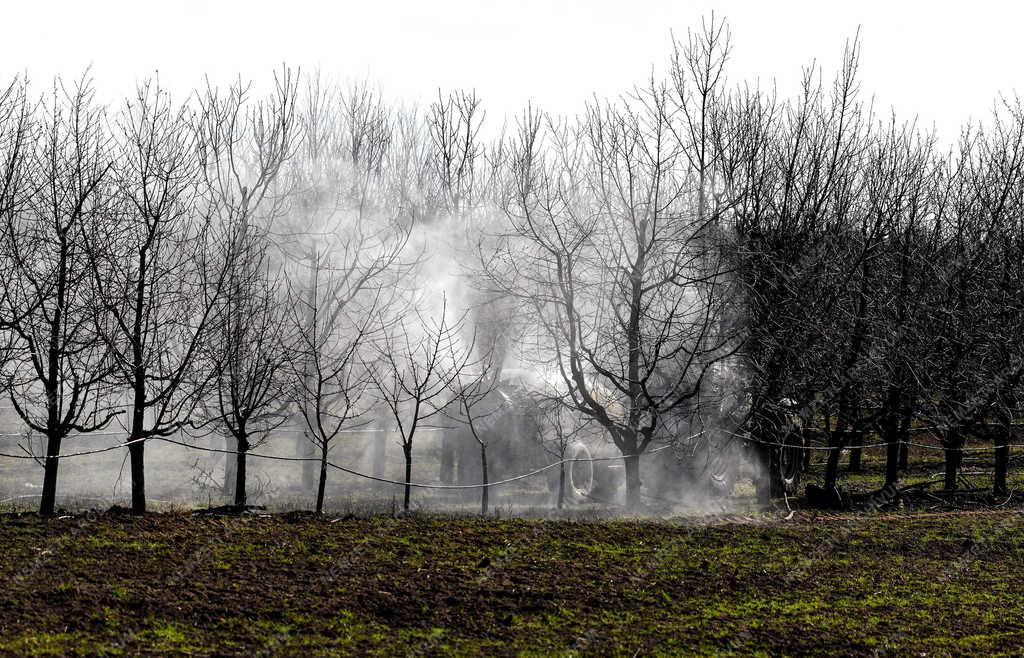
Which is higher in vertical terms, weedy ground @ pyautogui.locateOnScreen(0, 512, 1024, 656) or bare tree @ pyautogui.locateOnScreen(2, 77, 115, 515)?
bare tree @ pyautogui.locateOnScreen(2, 77, 115, 515)

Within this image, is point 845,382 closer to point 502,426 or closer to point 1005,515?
point 1005,515

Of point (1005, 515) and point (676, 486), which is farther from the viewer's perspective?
point (676, 486)

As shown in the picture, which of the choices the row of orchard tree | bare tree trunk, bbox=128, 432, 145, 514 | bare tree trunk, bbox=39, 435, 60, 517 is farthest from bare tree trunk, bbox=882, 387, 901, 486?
bare tree trunk, bbox=39, 435, 60, 517

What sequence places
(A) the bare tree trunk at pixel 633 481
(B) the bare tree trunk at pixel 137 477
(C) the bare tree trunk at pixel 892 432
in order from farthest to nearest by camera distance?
1. (C) the bare tree trunk at pixel 892 432
2. (A) the bare tree trunk at pixel 633 481
3. (B) the bare tree trunk at pixel 137 477

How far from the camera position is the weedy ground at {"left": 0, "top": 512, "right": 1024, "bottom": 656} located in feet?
17.0

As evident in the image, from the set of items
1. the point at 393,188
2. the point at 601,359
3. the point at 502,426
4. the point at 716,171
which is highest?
the point at 393,188

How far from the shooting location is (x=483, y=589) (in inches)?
245

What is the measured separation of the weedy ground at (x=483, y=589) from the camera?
17.0 feet

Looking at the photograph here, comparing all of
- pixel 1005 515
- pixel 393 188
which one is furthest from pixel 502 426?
pixel 393 188

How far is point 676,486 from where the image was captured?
51.9ft

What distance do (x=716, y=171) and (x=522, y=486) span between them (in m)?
6.13

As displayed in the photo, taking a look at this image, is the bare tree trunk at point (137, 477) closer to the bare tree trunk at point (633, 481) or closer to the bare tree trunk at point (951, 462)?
the bare tree trunk at point (633, 481)

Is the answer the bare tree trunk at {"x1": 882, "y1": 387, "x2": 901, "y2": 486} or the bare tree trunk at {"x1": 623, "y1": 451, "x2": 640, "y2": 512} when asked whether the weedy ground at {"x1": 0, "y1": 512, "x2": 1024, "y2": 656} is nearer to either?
the bare tree trunk at {"x1": 623, "y1": 451, "x2": 640, "y2": 512}

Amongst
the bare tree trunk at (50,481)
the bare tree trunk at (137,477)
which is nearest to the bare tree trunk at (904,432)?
the bare tree trunk at (137,477)
